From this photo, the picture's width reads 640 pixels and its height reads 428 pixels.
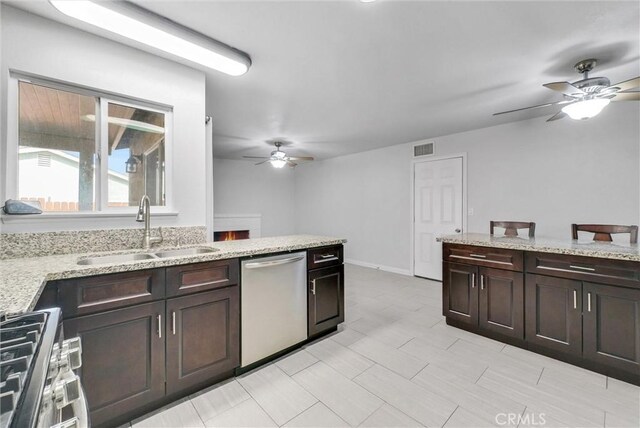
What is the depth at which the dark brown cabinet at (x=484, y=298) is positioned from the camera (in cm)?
238

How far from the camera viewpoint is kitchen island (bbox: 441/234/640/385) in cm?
191

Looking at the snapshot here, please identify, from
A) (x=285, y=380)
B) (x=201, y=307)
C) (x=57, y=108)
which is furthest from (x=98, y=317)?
(x=57, y=108)

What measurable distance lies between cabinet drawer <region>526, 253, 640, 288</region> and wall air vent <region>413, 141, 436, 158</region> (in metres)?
2.78

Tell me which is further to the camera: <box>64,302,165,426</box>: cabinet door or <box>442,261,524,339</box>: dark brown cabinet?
<box>442,261,524,339</box>: dark brown cabinet

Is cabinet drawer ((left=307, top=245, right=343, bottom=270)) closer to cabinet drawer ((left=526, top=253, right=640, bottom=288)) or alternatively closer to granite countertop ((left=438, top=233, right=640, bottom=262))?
granite countertop ((left=438, top=233, right=640, bottom=262))

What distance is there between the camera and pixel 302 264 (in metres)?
2.31

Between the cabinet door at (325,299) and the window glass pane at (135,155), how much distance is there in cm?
148

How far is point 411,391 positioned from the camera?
6.02 ft

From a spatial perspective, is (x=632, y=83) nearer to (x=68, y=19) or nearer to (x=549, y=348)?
(x=549, y=348)

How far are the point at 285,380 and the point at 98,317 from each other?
49.3 inches

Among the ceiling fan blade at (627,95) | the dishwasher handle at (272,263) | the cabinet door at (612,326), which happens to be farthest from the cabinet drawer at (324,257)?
the ceiling fan blade at (627,95)

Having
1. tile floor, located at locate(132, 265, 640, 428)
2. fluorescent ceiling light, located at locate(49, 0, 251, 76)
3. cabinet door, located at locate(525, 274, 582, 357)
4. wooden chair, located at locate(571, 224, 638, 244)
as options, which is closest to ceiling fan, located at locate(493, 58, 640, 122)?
wooden chair, located at locate(571, 224, 638, 244)

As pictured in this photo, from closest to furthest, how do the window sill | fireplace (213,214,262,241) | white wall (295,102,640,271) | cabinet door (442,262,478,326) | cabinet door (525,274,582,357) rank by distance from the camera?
the window sill < cabinet door (525,274,582,357) < cabinet door (442,262,478,326) < white wall (295,102,640,271) < fireplace (213,214,262,241)

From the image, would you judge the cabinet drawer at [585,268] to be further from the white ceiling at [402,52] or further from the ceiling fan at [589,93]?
the white ceiling at [402,52]
